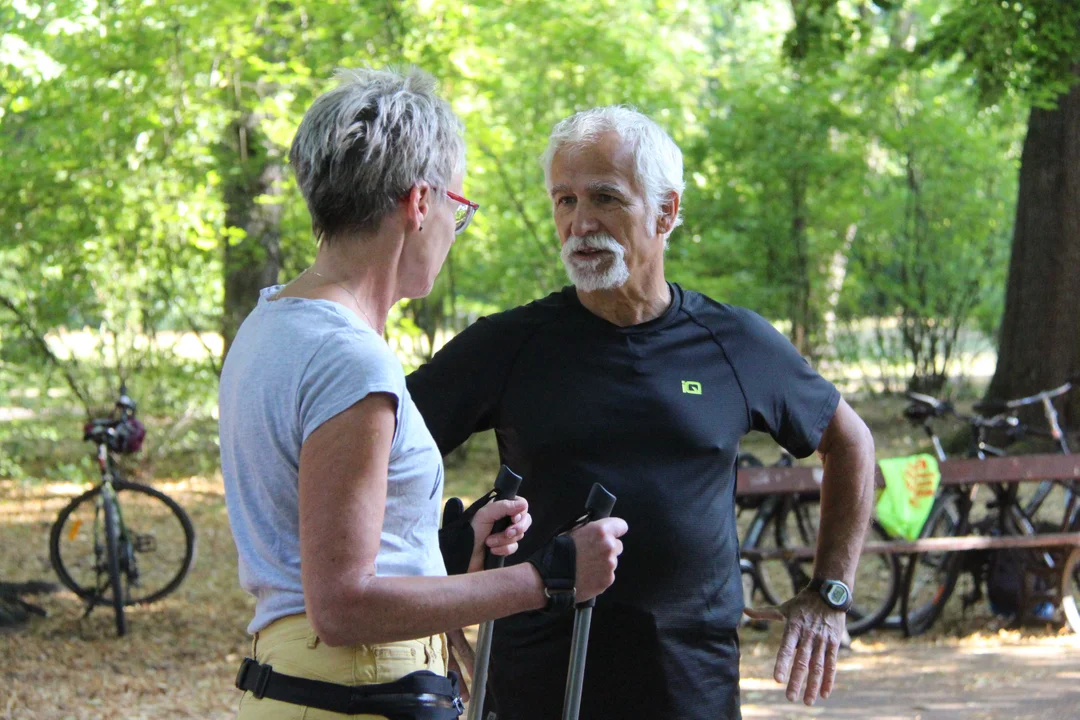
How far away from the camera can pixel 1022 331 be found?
10719mm

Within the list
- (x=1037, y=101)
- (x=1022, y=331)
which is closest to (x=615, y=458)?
(x=1037, y=101)

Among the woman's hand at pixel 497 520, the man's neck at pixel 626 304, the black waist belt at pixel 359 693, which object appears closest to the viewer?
the black waist belt at pixel 359 693

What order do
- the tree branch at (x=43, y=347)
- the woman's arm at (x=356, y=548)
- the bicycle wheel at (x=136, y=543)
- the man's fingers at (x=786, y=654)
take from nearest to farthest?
the woman's arm at (x=356, y=548)
the man's fingers at (x=786, y=654)
the bicycle wheel at (x=136, y=543)
the tree branch at (x=43, y=347)

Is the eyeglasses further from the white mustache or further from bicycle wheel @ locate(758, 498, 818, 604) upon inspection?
bicycle wheel @ locate(758, 498, 818, 604)

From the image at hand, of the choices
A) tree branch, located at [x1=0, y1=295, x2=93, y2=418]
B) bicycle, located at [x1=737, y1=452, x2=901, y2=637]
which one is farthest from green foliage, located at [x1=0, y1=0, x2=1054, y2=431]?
bicycle, located at [x1=737, y1=452, x2=901, y2=637]

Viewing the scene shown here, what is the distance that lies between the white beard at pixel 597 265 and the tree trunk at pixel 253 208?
738 centimetres

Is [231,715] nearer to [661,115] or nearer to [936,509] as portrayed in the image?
[936,509]

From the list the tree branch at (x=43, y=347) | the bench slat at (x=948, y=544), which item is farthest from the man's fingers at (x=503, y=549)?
the tree branch at (x=43, y=347)

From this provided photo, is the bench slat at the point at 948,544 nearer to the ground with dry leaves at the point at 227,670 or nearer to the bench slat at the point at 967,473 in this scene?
the bench slat at the point at 967,473

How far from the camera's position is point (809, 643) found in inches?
120

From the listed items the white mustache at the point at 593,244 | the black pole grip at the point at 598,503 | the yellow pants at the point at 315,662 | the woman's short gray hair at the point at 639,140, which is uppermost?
the woman's short gray hair at the point at 639,140

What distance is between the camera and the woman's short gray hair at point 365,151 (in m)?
1.96

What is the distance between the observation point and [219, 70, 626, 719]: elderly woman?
179cm

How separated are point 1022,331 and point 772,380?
8.48m
